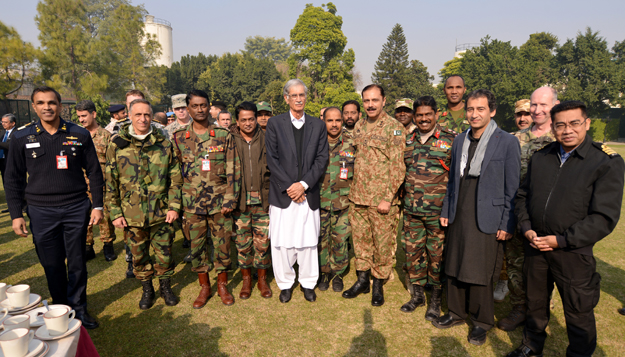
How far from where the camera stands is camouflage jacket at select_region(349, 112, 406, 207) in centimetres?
402

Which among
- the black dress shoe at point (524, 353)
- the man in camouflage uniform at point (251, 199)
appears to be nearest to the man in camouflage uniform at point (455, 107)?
the man in camouflage uniform at point (251, 199)

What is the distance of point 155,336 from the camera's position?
137 inches

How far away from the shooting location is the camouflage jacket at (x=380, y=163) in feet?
13.2

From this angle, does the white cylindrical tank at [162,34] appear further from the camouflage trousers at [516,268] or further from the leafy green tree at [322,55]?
the camouflage trousers at [516,268]

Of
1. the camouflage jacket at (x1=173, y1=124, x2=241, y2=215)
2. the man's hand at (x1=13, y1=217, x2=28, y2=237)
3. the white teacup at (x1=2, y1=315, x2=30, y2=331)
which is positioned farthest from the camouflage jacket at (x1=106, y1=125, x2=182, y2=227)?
the white teacup at (x1=2, y1=315, x2=30, y2=331)

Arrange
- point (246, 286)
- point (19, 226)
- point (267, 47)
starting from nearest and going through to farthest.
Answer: point (19, 226) < point (246, 286) < point (267, 47)

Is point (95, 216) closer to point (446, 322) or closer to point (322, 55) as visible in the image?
point (446, 322)

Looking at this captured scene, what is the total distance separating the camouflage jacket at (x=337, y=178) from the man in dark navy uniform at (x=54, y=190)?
266cm

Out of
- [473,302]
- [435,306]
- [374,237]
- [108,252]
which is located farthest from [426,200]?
[108,252]

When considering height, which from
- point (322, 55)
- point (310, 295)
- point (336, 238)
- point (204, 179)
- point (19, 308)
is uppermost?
point (322, 55)

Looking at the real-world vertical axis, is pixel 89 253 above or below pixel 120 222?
below

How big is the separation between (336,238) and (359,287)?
2.30 feet

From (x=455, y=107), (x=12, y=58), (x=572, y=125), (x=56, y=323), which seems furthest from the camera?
(x=12, y=58)

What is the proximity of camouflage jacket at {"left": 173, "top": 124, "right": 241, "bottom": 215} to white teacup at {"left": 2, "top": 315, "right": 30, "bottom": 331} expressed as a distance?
2131mm
